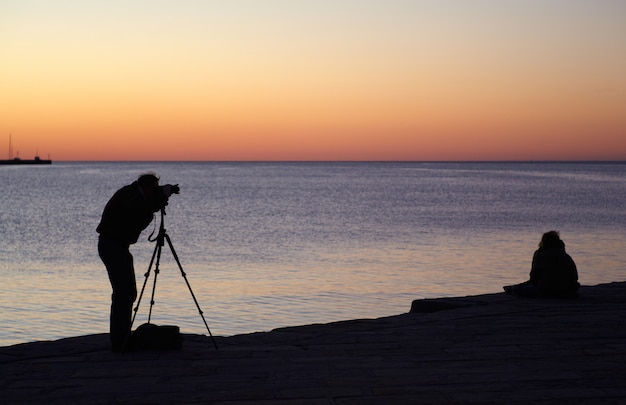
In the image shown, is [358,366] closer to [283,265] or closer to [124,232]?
[124,232]

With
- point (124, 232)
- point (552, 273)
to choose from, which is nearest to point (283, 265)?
point (552, 273)

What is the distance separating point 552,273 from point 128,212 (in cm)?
564

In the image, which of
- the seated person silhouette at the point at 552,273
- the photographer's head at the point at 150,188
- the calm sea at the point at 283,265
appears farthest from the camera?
the calm sea at the point at 283,265

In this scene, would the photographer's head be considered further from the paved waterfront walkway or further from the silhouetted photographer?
the paved waterfront walkway

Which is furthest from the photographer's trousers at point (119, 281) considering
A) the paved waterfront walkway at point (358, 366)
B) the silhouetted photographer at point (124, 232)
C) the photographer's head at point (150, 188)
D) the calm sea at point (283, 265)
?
the calm sea at point (283, 265)

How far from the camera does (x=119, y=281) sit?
691cm

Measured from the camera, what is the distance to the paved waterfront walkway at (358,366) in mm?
5492

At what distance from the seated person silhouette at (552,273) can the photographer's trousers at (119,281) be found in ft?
17.9

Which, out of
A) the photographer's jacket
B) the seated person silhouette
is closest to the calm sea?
the seated person silhouette

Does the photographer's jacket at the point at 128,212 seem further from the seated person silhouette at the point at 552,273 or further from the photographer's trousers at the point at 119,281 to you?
the seated person silhouette at the point at 552,273

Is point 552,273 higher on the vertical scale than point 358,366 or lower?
higher

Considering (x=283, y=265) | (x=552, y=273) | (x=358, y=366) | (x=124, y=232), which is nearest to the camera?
(x=358, y=366)

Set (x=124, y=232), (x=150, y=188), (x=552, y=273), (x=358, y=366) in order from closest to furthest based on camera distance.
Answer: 1. (x=358, y=366)
2. (x=150, y=188)
3. (x=124, y=232)
4. (x=552, y=273)

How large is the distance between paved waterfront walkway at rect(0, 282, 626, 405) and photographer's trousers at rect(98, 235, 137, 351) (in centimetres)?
25
